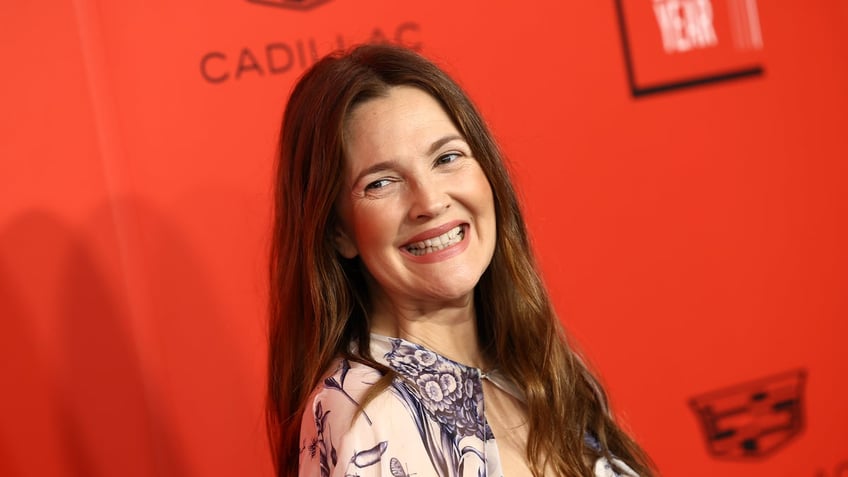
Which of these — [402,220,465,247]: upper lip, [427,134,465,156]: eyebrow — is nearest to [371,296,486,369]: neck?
[402,220,465,247]: upper lip

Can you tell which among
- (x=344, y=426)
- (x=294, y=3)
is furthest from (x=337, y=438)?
(x=294, y=3)

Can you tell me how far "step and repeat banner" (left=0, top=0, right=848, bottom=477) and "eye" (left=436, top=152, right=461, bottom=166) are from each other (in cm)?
54

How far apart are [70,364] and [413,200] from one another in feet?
2.24

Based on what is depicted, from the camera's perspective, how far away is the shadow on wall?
1.60 m

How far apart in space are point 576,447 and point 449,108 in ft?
1.69

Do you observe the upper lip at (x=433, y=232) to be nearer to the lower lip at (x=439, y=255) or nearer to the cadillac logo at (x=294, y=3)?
the lower lip at (x=439, y=255)

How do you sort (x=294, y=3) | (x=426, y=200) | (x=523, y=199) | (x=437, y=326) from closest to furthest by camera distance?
1. (x=426, y=200)
2. (x=437, y=326)
3. (x=294, y=3)
4. (x=523, y=199)

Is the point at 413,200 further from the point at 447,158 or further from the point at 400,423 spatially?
the point at 400,423

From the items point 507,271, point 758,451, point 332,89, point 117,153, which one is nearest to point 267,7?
point 117,153

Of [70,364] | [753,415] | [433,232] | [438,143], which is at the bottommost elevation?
[753,415]

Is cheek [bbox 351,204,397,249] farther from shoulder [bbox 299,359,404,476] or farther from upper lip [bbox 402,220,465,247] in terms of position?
shoulder [bbox 299,359,404,476]

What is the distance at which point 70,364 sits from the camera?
1.65 m

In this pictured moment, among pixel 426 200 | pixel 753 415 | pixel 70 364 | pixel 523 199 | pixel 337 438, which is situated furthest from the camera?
pixel 753 415

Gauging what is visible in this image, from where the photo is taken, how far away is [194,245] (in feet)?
5.80
